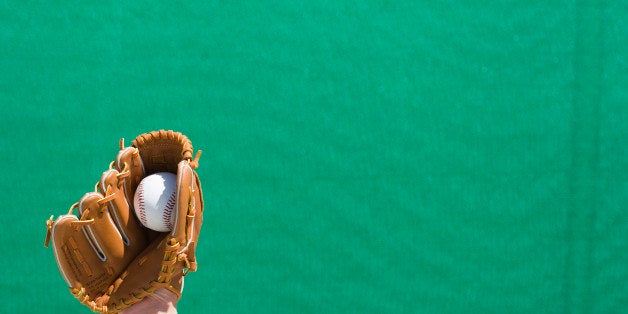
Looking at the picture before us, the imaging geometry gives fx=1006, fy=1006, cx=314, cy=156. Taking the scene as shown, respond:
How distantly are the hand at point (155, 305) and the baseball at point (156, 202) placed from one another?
136mm

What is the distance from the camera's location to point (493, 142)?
360 cm

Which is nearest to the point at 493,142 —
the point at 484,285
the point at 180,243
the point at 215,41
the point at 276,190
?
the point at 484,285

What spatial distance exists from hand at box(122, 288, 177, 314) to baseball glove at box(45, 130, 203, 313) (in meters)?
0.02

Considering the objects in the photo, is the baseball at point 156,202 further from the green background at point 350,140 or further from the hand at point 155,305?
the green background at point 350,140

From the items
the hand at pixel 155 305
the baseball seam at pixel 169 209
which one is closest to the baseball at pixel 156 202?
the baseball seam at pixel 169 209

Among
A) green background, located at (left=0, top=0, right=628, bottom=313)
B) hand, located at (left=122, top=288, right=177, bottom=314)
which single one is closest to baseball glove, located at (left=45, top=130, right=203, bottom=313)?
hand, located at (left=122, top=288, right=177, bottom=314)

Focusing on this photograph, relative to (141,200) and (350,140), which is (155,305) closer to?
(141,200)

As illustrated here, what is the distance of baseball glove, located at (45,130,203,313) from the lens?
6.57ft

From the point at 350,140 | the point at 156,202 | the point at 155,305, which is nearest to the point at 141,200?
the point at 156,202

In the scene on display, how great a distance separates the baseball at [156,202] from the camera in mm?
2035

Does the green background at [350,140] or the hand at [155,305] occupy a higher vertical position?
the green background at [350,140]

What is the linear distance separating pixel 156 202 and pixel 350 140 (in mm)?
1522

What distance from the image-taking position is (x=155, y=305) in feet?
6.84

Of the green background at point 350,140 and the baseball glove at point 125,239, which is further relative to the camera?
the green background at point 350,140
